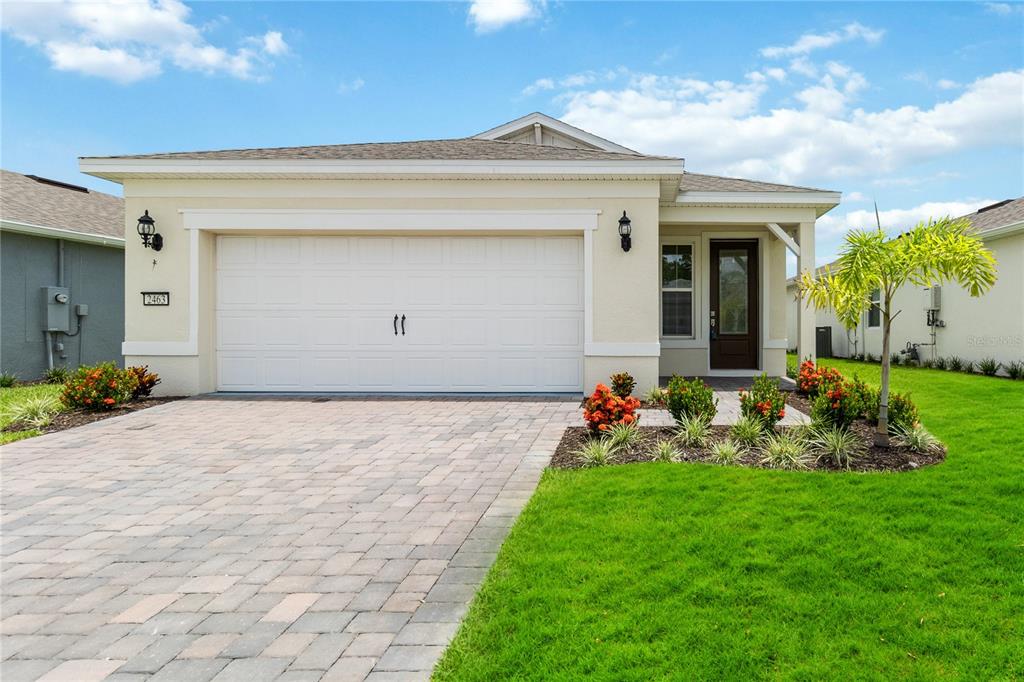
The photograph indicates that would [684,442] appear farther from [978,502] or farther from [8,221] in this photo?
[8,221]

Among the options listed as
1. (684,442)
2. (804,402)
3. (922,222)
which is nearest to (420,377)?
(684,442)

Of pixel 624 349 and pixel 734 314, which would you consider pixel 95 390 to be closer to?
pixel 624 349

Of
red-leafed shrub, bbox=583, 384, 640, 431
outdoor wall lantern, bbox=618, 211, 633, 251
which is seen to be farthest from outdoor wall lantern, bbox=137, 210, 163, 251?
red-leafed shrub, bbox=583, 384, 640, 431

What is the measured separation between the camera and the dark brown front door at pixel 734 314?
40.6 ft

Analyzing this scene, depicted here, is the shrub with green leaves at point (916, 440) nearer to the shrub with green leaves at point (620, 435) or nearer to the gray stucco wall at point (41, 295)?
the shrub with green leaves at point (620, 435)

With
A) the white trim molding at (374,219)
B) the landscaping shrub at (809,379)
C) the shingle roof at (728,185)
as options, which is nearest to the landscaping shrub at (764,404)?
the landscaping shrub at (809,379)

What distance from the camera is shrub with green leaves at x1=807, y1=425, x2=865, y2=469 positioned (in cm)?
512

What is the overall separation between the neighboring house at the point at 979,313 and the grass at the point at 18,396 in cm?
1453

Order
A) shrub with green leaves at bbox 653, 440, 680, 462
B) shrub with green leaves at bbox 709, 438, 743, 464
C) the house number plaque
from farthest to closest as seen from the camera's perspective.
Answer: the house number plaque, shrub with green leaves at bbox 653, 440, 680, 462, shrub with green leaves at bbox 709, 438, 743, 464

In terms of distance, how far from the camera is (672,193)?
10242 mm

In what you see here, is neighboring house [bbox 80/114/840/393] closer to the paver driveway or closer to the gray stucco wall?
the paver driveway

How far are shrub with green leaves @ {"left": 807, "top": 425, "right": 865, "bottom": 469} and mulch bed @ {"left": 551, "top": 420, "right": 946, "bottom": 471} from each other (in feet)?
0.18

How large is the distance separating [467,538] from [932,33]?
10885mm

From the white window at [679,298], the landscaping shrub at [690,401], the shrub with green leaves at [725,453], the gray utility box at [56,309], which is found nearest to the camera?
the shrub with green leaves at [725,453]
